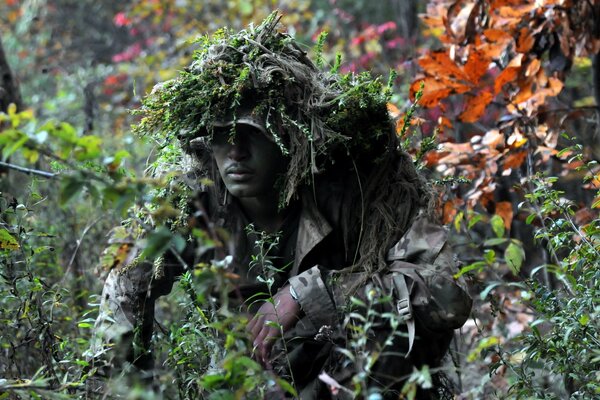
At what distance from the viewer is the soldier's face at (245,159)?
361 centimetres

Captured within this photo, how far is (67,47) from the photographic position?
13414 mm

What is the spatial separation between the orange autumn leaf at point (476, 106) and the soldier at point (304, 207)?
3.89ft

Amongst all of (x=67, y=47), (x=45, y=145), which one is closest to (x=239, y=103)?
(x=45, y=145)

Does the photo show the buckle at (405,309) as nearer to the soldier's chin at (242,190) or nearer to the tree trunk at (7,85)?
the soldier's chin at (242,190)

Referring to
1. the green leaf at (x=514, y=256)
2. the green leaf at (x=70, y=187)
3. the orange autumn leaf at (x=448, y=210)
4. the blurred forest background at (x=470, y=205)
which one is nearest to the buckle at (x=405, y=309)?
the blurred forest background at (x=470, y=205)

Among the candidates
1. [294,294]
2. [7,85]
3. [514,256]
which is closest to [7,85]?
[7,85]

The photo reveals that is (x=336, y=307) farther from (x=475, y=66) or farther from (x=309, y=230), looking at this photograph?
(x=475, y=66)

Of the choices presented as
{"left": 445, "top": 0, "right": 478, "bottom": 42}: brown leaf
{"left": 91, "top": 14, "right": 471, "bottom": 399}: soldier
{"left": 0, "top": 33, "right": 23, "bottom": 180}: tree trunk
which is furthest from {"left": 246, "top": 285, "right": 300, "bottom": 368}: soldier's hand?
{"left": 0, "top": 33, "right": 23, "bottom": 180}: tree trunk

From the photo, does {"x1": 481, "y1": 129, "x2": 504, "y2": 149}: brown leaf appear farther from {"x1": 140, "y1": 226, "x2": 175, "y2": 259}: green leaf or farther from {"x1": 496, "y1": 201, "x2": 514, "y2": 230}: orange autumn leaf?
{"x1": 140, "y1": 226, "x2": 175, "y2": 259}: green leaf

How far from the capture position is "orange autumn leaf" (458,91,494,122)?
4.87 meters

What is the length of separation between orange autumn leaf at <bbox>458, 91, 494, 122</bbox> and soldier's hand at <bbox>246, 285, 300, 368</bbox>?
71.3 inches

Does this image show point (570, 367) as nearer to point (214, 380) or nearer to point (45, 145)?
point (214, 380)

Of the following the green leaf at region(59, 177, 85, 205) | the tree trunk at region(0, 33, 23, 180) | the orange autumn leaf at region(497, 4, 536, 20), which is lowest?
the orange autumn leaf at region(497, 4, 536, 20)

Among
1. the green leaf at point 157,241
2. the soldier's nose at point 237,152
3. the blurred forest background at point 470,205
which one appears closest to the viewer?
the green leaf at point 157,241
